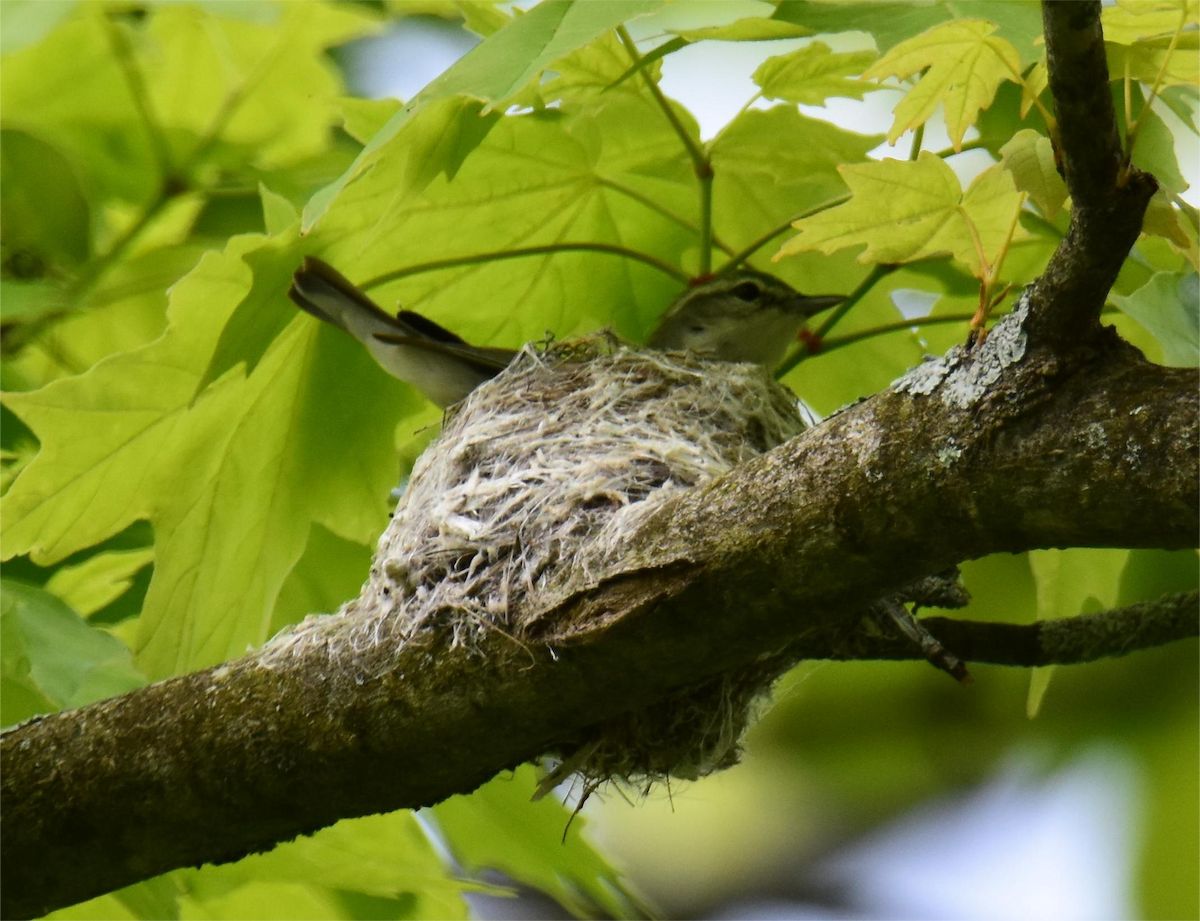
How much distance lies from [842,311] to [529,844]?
118 centimetres

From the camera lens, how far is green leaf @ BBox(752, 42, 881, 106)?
2.21 m

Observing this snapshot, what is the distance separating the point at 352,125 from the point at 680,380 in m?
0.86

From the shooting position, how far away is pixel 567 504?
6.84 ft

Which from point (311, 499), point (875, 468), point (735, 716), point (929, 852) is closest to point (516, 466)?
point (311, 499)

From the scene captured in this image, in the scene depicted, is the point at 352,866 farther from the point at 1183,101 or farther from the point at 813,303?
the point at 1183,101

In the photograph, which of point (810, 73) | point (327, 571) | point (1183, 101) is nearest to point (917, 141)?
point (810, 73)

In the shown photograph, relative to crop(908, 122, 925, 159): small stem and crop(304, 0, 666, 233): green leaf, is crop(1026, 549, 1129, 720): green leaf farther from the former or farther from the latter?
crop(304, 0, 666, 233): green leaf

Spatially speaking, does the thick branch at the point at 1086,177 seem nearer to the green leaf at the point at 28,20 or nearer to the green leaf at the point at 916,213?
the green leaf at the point at 916,213

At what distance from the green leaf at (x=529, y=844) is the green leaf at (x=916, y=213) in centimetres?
138

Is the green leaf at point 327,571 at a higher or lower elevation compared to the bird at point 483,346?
lower

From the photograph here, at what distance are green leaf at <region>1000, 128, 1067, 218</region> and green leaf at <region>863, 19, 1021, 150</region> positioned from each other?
0.07 m

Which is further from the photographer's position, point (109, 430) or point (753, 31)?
point (109, 430)

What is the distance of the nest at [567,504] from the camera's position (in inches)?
73.7

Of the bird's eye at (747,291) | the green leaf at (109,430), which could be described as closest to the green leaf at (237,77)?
the green leaf at (109,430)
